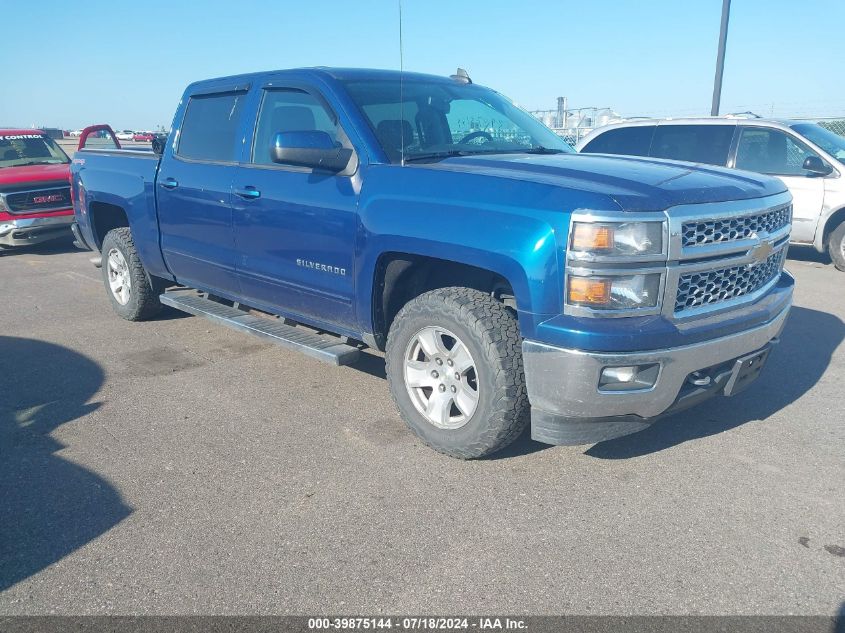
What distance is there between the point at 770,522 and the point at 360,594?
5.91 feet

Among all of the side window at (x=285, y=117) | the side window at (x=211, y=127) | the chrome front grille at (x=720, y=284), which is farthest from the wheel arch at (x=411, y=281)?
the side window at (x=211, y=127)

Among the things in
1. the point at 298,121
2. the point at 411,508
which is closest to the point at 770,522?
the point at 411,508

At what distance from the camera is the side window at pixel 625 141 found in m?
9.34

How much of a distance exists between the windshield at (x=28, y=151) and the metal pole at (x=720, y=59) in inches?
459

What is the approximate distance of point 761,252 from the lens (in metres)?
3.46

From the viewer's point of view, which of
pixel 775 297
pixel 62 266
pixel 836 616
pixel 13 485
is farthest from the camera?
pixel 62 266

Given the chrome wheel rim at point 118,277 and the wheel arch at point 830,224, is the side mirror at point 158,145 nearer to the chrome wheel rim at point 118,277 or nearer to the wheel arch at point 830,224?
the chrome wheel rim at point 118,277

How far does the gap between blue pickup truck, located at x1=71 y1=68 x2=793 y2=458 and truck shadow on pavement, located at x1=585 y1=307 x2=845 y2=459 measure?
1.98 ft

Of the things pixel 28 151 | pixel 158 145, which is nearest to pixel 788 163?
pixel 158 145

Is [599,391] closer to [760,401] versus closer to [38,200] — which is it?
[760,401]

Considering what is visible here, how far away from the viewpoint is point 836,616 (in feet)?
8.04

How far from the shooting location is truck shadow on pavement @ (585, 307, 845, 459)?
3.84 meters

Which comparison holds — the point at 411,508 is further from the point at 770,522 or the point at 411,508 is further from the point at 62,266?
the point at 62,266

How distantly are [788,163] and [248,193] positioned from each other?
7.35m
